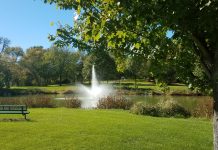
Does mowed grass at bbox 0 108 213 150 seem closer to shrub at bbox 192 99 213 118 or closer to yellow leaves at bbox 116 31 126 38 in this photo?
yellow leaves at bbox 116 31 126 38

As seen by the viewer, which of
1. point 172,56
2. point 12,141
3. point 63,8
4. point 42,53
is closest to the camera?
point 63,8

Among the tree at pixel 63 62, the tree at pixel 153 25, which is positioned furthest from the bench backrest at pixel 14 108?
the tree at pixel 63 62

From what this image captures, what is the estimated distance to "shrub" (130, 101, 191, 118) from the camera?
22.3 meters

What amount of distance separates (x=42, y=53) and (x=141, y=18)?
9544cm

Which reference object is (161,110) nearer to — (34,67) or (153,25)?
(153,25)

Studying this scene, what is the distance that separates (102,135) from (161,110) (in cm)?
1045

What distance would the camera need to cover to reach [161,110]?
891 inches

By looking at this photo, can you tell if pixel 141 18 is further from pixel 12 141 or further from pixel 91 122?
pixel 91 122

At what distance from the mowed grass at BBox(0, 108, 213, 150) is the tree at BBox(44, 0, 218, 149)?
526 cm

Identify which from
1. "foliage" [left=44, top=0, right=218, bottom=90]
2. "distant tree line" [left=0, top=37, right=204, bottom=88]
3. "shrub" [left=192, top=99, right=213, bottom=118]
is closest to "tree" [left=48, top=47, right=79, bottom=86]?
"distant tree line" [left=0, top=37, right=204, bottom=88]

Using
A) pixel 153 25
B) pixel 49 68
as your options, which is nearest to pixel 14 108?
pixel 153 25

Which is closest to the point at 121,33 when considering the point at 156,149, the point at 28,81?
the point at 156,149

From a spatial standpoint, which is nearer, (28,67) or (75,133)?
(75,133)

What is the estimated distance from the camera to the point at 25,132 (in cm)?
1316
